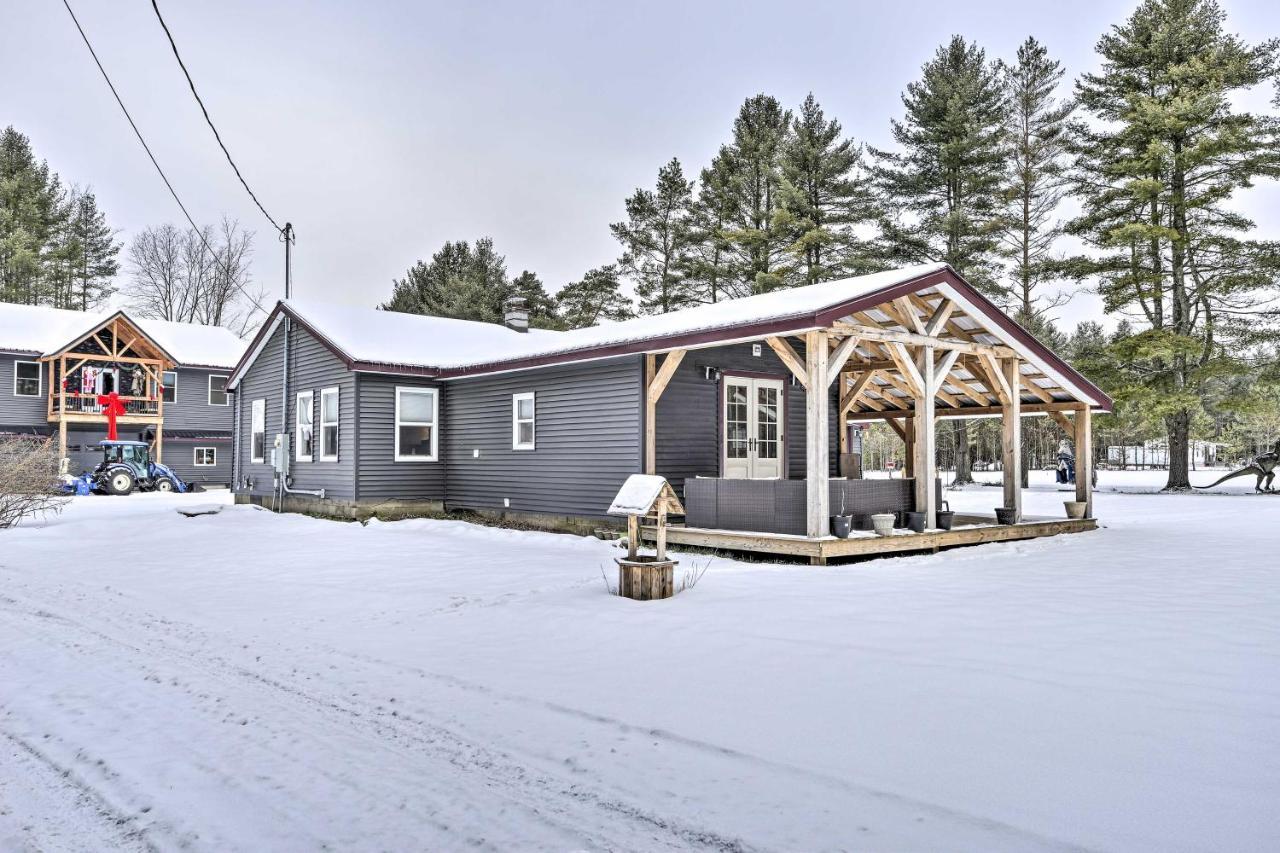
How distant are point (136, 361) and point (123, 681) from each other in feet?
80.8

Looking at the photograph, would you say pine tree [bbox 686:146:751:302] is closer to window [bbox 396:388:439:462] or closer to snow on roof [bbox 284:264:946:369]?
snow on roof [bbox 284:264:946:369]

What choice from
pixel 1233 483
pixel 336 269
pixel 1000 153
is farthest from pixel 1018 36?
pixel 336 269

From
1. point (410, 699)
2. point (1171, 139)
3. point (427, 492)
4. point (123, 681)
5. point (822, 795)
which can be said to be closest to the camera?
point (822, 795)

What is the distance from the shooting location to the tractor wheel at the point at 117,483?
22672 millimetres

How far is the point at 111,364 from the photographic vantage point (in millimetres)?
26312

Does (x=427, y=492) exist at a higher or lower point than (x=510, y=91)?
lower

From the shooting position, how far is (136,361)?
2575 centimetres

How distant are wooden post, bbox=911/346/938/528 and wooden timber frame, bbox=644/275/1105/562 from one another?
14mm

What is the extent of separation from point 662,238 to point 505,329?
48.8 feet

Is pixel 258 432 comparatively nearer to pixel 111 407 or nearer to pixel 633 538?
pixel 111 407

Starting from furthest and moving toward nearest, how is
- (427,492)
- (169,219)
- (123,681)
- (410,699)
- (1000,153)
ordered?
(169,219) → (1000,153) → (427,492) → (123,681) → (410,699)

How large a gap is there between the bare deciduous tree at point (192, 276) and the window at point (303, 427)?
91.7ft

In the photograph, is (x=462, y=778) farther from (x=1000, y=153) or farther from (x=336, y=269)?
(x=336, y=269)

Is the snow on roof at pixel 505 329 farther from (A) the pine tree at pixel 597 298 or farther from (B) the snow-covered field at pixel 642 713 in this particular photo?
(A) the pine tree at pixel 597 298
